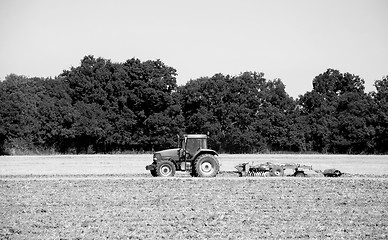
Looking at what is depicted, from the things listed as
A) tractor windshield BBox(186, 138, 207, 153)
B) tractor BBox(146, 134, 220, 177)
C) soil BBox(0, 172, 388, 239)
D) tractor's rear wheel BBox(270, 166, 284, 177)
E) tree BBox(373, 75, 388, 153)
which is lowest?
soil BBox(0, 172, 388, 239)

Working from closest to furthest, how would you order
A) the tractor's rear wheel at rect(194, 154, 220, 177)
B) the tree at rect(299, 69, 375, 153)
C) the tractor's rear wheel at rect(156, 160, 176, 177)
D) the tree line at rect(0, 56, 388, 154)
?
1. the tractor's rear wheel at rect(194, 154, 220, 177)
2. the tractor's rear wheel at rect(156, 160, 176, 177)
3. the tree line at rect(0, 56, 388, 154)
4. the tree at rect(299, 69, 375, 153)

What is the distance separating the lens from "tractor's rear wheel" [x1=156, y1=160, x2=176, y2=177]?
1235 inches

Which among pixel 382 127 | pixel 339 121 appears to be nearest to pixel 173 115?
pixel 339 121

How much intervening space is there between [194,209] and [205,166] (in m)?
11.2

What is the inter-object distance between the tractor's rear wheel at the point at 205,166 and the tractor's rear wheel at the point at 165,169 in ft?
4.05

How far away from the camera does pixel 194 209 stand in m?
19.8

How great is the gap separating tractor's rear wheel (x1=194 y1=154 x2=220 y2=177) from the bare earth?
1.62m

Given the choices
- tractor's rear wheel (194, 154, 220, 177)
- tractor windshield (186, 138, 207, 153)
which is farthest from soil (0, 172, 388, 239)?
tractor windshield (186, 138, 207, 153)

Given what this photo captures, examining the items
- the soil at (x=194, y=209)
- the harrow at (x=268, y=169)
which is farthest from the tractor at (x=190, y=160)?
the harrow at (x=268, y=169)

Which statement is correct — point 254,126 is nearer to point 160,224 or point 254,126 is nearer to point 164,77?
point 164,77

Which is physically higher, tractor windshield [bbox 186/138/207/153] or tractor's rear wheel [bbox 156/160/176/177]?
tractor windshield [bbox 186/138/207/153]

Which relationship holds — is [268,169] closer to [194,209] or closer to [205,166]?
[205,166]

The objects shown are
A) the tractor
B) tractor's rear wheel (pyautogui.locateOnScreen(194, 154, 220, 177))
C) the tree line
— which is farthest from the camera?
the tree line

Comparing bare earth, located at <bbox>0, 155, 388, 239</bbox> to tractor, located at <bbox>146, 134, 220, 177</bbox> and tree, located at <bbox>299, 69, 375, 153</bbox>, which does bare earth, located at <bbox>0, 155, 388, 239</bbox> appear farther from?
tree, located at <bbox>299, 69, 375, 153</bbox>
